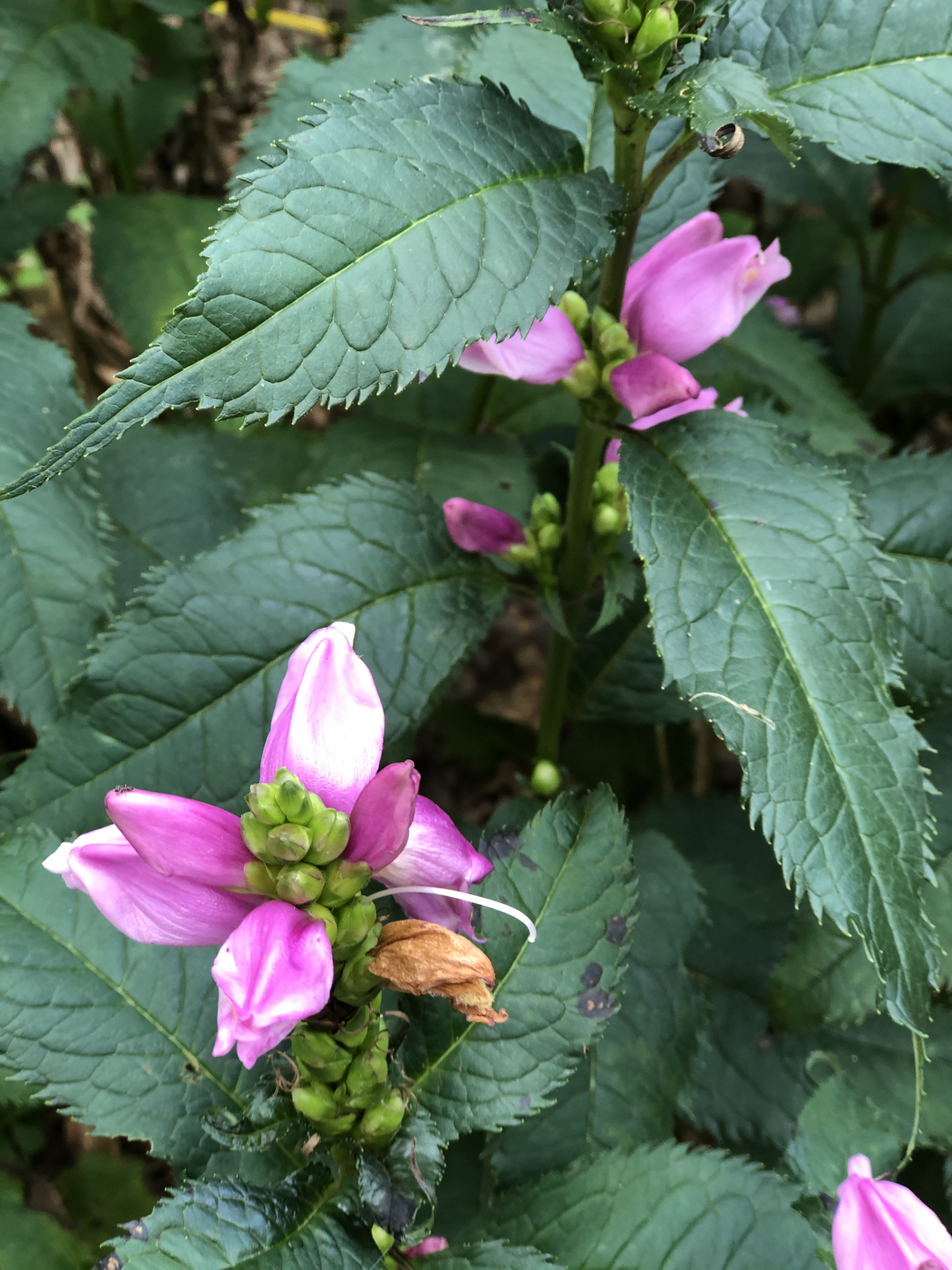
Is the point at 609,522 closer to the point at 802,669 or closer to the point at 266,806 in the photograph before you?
the point at 802,669

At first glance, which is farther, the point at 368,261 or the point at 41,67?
the point at 41,67

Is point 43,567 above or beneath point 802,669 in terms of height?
beneath

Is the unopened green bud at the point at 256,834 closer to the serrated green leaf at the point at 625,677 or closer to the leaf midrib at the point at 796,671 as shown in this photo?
the leaf midrib at the point at 796,671

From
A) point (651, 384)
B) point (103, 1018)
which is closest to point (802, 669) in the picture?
point (651, 384)

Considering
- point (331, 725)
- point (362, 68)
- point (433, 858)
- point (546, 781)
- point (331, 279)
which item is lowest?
point (546, 781)

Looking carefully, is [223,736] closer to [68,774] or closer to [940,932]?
[68,774]

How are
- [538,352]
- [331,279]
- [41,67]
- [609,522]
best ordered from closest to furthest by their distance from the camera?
1. [331,279]
2. [538,352]
3. [609,522]
4. [41,67]

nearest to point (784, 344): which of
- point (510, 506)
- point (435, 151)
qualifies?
point (510, 506)
